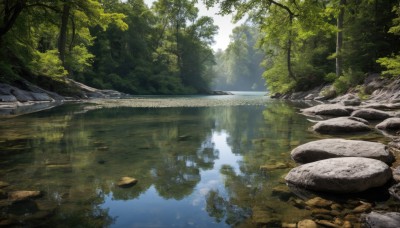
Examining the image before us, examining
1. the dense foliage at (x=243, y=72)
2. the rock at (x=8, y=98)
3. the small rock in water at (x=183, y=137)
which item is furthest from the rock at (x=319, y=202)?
the dense foliage at (x=243, y=72)

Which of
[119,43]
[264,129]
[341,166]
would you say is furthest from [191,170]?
[119,43]

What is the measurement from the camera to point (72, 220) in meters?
2.69

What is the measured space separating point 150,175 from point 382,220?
2.75m

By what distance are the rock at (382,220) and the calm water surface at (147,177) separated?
1.69 feet

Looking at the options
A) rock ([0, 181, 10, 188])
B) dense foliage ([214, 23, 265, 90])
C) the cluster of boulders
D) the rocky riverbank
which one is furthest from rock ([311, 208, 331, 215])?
dense foliage ([214, 23, 265, 90])

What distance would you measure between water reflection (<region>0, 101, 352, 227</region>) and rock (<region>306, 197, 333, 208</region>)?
0.23 meters

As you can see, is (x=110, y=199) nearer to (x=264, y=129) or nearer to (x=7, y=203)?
(x=7, y=203)

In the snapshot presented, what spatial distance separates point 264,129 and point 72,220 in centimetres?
652

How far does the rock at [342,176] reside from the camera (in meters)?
3.40

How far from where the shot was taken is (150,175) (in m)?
4.14

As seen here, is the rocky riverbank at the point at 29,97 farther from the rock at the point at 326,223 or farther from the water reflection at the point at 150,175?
the rock at the point at 326,223

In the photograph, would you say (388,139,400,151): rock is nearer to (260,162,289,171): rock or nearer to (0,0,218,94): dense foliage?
(260,162,289,171): rock

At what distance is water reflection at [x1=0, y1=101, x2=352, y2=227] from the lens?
9.43 feet

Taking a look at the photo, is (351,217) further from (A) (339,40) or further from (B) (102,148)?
(A) (339,40)
